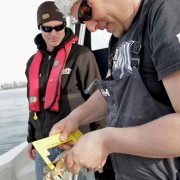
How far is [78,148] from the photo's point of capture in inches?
39.2

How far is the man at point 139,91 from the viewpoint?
83 centimetres

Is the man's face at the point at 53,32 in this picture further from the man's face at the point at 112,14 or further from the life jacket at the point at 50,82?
the man's face at the point at 112,14

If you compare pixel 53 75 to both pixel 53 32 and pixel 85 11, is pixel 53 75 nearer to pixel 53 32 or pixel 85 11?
pixel 53 32

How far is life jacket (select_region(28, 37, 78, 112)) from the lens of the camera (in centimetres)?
238

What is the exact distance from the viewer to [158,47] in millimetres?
836

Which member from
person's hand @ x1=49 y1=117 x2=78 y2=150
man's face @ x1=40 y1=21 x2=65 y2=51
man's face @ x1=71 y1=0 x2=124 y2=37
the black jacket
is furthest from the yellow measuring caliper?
man's face @ x1=40 y1=21 x2=65 y2=51

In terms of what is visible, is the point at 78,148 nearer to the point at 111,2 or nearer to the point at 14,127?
the point at 111,2

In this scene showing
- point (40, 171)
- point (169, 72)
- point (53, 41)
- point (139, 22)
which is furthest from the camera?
point (53, 41)

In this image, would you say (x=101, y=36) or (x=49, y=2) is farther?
(x=101, y=36)

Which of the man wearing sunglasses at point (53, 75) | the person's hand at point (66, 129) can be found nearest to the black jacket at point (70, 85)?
the man wearing sunglasses at point (53, 75)

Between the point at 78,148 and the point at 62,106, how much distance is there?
1426 millimetres

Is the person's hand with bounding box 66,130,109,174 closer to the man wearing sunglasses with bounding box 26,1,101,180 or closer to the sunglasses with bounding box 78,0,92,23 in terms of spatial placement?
the sunglasses with bounding box 78,0,92,23

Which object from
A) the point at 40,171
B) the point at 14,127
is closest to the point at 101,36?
the point at 40,171

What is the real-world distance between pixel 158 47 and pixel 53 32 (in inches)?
75.7
